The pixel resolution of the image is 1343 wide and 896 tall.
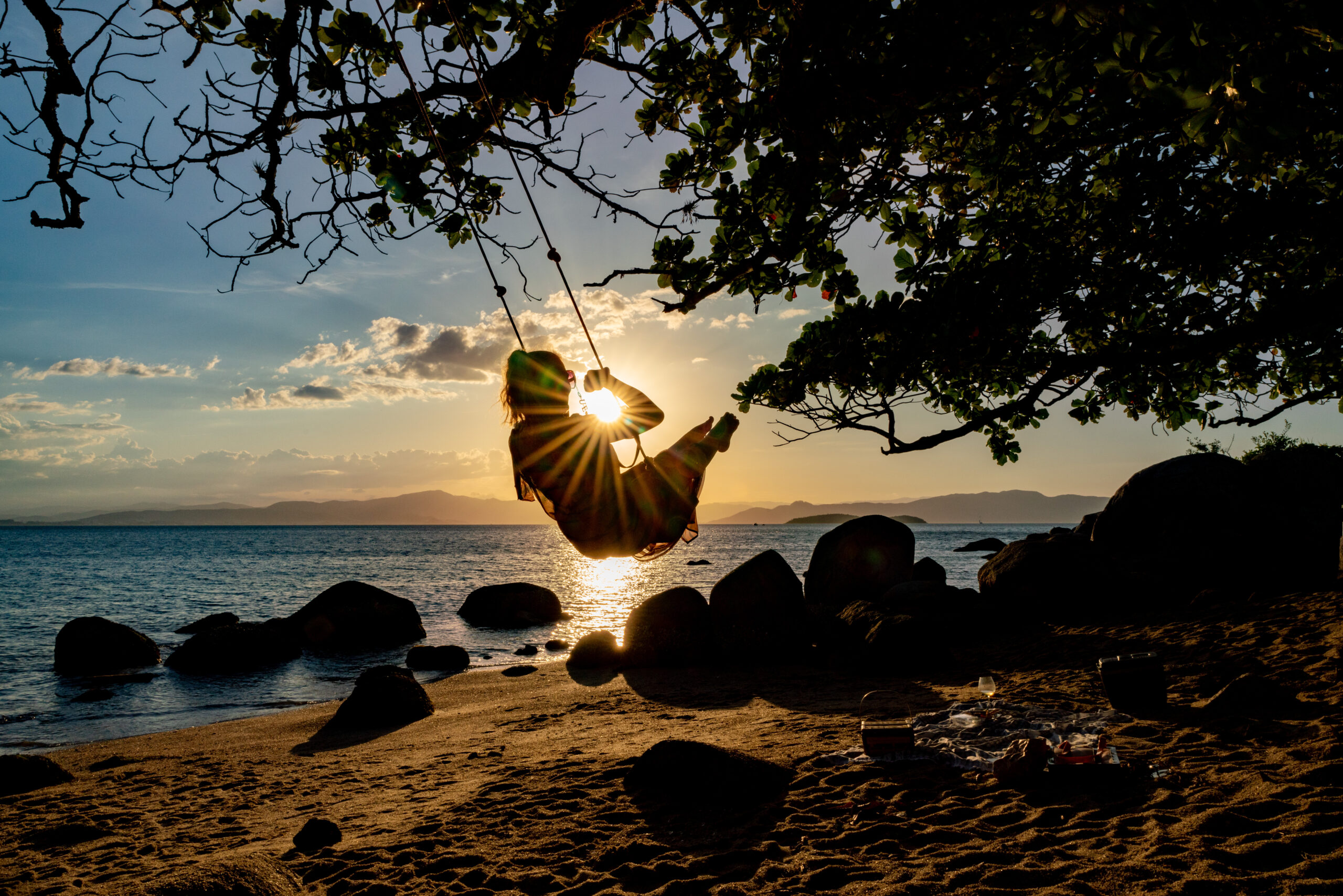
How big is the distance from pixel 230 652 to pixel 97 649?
106 inches

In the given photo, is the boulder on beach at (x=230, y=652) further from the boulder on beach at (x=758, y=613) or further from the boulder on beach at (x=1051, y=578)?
the boulder on beach at (x=1051, y=578)

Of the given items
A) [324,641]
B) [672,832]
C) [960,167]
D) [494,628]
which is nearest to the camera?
[672,832]

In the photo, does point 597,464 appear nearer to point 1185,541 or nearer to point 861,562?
point 1185,541

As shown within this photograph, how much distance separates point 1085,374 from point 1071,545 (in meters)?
8.30

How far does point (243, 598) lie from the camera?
31.0 m

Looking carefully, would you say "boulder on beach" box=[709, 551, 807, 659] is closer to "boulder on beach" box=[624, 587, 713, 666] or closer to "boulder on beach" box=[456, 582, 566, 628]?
"boulder on beach" box=[624, 587, 713, 666]

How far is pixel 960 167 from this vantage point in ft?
18.7

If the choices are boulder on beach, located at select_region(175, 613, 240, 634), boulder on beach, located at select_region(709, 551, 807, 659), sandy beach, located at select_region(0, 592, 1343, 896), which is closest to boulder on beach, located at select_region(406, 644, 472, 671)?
sandy beach, located at select_region(0, 592, 1343, 896)

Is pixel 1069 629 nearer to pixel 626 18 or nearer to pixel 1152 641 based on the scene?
pixel 1152 641

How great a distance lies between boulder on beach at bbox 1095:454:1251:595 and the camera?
1152 centimetres

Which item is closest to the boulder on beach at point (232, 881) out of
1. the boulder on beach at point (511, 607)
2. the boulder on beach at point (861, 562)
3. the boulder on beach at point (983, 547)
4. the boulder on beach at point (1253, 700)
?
the boulder on beach at point (1253, 700)

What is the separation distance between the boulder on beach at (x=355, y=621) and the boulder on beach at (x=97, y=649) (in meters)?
3.38

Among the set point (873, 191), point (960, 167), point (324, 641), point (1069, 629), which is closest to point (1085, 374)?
point (960, 167)

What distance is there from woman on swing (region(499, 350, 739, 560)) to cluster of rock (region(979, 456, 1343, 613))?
10232 mm
